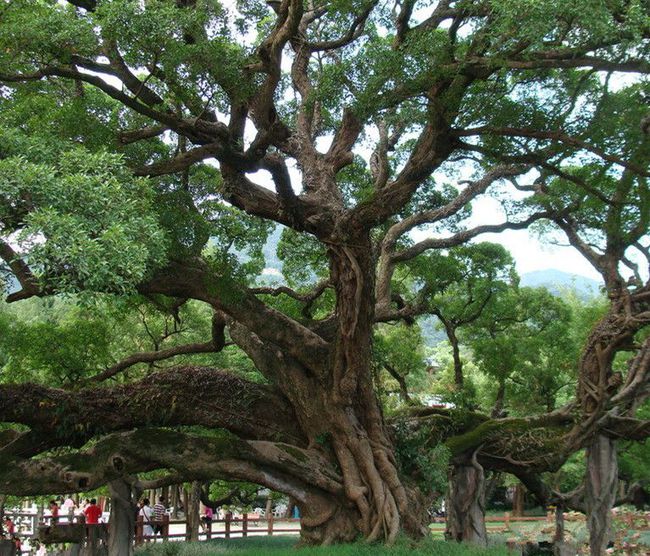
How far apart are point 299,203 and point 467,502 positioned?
671 cm

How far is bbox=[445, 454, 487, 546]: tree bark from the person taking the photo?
1278cm

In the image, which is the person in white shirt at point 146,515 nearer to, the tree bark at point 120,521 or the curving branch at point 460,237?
the tree bark at point 120,521

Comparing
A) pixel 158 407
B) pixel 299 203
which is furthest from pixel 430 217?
pixel 158 407

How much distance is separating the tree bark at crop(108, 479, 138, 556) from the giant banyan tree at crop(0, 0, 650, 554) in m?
0.17

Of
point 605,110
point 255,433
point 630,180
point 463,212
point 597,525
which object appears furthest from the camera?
point 463,212

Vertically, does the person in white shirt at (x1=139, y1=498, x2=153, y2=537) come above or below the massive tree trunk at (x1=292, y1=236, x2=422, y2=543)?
below

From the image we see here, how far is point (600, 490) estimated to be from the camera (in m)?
11.8

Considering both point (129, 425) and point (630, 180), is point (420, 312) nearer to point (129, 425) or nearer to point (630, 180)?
point (630, 180)

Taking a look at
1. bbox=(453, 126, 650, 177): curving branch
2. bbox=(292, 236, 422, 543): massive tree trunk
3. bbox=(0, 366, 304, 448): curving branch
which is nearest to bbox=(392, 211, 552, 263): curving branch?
bbox=(292, 236, 422, 543): massive tree trunk

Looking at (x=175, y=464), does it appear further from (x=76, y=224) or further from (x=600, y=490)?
(x=600, y=490)

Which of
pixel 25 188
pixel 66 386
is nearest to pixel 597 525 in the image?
pixel 66 386

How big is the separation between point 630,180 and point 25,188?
812 centimetres

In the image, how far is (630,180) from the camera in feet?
32.7

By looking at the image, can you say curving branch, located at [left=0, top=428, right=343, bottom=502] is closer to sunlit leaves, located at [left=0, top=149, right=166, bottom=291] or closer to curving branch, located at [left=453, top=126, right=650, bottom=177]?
sunlit leaves, located at [left=0, top=149, right=166, bottom=291]
